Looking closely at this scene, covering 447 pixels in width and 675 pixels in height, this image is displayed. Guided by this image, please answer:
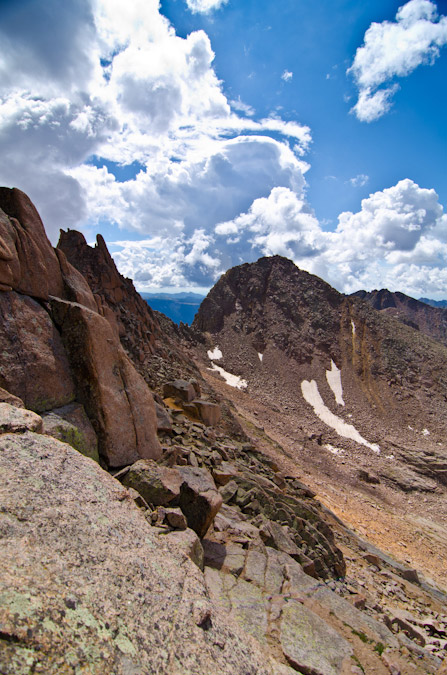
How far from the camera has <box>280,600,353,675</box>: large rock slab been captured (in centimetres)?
655

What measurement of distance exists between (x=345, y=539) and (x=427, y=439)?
52562 millimetres

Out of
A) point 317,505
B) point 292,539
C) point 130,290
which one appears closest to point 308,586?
point 292,539

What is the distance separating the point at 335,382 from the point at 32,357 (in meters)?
76.8

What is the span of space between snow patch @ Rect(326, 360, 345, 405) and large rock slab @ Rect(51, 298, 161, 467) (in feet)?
221

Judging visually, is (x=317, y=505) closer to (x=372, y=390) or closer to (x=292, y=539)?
(x=292, y=539)

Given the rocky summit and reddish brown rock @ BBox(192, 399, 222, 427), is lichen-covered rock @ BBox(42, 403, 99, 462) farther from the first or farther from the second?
reddish brown rock @ BBox(192, 399, 222, 427)

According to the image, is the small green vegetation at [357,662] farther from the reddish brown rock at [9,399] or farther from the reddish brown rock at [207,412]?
the reddish brown rock at [207,412]

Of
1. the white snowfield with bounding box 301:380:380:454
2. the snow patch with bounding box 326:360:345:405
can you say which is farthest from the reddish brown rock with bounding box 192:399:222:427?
the snow patch with bounding box 326:360:345:405

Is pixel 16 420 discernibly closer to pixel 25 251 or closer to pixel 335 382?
pixel 25 251

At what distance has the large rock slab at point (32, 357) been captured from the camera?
880 centimetres

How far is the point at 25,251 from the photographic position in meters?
10.6

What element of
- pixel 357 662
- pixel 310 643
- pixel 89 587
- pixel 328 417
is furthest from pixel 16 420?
pixel 328 417

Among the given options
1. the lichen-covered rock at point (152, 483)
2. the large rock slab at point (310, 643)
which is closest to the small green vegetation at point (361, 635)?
the large rock slab at point (310, 643)

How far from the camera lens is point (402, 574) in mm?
18531
